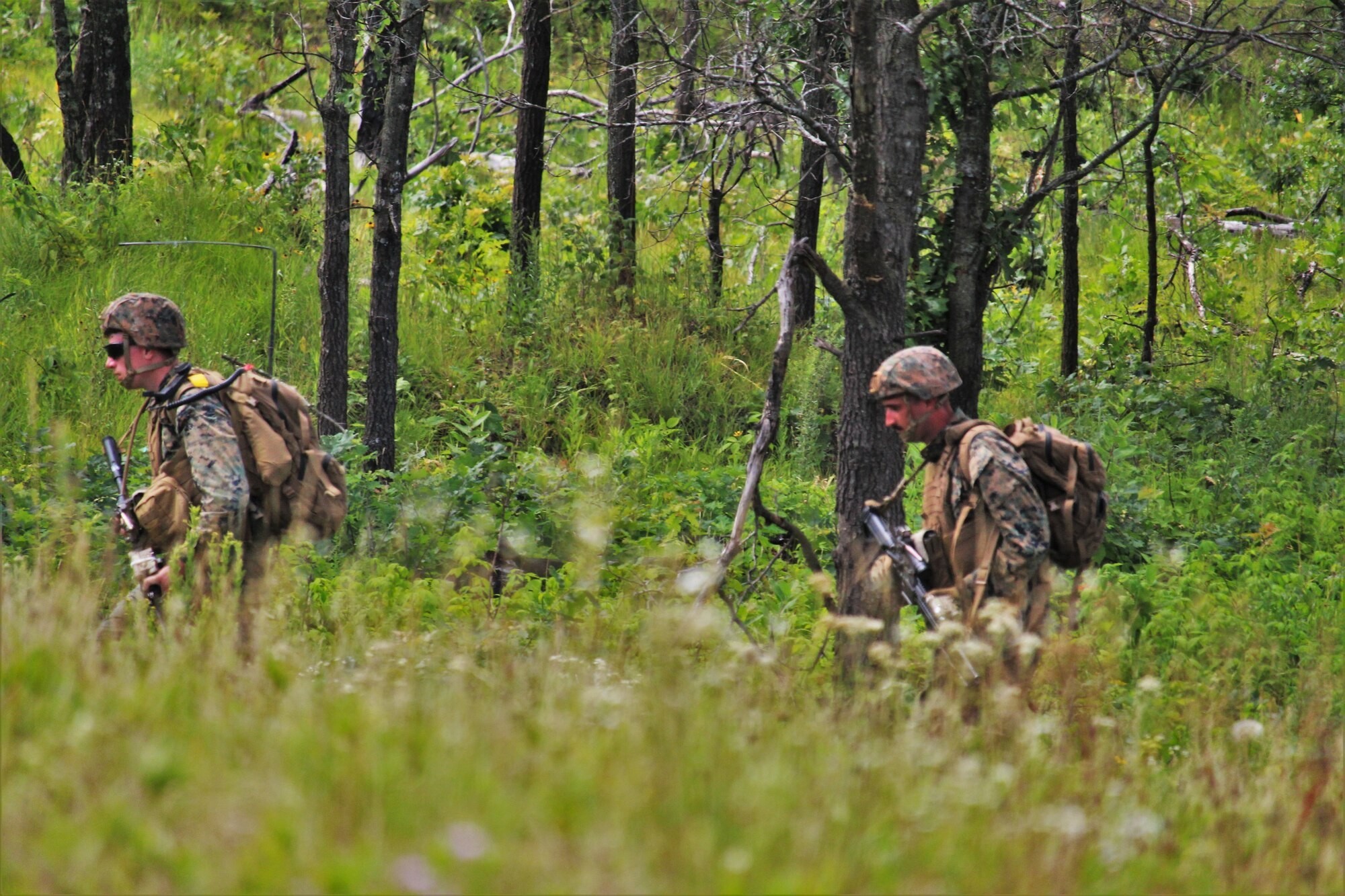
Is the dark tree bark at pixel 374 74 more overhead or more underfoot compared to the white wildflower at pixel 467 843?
more overhead

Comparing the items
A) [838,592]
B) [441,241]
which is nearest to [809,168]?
[441,241]

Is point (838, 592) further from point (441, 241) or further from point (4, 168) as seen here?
point (4, 168)

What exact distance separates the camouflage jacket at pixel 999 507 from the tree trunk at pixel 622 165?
7925 millimetres

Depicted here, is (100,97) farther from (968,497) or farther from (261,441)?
(968,497)

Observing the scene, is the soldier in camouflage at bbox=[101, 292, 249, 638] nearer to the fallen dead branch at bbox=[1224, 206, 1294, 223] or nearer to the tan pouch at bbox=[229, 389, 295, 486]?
the tan pouch at bbox=[229, 389, 295, 486]

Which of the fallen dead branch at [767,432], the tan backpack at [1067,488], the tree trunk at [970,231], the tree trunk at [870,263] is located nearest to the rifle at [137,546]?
the fallen dead branch at [767,432]

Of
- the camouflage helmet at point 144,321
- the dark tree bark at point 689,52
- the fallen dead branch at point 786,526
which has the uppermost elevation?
the dark tree bark at point 689,52

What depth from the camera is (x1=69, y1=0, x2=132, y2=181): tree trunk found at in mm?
12500

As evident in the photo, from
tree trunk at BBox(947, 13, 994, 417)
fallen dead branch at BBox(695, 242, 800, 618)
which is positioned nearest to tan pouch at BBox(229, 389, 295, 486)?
fallen dead branch at BBox(695, 242, 800, 618)

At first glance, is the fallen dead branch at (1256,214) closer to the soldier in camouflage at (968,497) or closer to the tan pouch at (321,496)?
the soldier in camouflage at (968,497)

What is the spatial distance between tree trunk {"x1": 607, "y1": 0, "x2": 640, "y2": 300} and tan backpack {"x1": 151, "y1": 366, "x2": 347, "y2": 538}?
764 cm

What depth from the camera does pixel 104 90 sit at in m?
12.8

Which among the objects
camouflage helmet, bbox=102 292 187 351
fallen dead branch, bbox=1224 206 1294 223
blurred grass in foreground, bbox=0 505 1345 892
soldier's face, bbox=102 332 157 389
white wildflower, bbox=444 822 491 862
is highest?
fallen dead branch, bbox=1224 206 1294 223

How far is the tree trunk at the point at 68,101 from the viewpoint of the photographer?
484 inches
